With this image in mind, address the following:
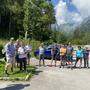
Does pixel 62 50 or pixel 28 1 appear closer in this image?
pixel 62 50

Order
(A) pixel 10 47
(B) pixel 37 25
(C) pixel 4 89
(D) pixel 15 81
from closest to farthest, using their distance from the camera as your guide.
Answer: (C) pixel 4 89 → (D) pixel 15 81 → (A) pixel 10 47 → (B) pixel 37 25

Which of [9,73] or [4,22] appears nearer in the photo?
[9,73]

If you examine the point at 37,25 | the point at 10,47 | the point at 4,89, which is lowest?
the point at 4,89

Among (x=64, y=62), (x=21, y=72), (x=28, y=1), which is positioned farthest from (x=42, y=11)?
(x=21, y=72)

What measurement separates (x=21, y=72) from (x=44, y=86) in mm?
5328

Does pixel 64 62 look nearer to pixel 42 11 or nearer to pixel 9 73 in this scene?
pixel 9 73

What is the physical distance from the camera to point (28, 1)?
66.0 meters

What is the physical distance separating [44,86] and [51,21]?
66209 mm

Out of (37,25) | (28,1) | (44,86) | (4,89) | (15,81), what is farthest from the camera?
(37,25)

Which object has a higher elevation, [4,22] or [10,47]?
[4,22]

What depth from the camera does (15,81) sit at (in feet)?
65.1

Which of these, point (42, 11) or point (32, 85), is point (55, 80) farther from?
point (42, 11)

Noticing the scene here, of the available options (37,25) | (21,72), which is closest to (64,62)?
(21,72)

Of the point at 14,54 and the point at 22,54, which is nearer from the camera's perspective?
the point at 14,54
